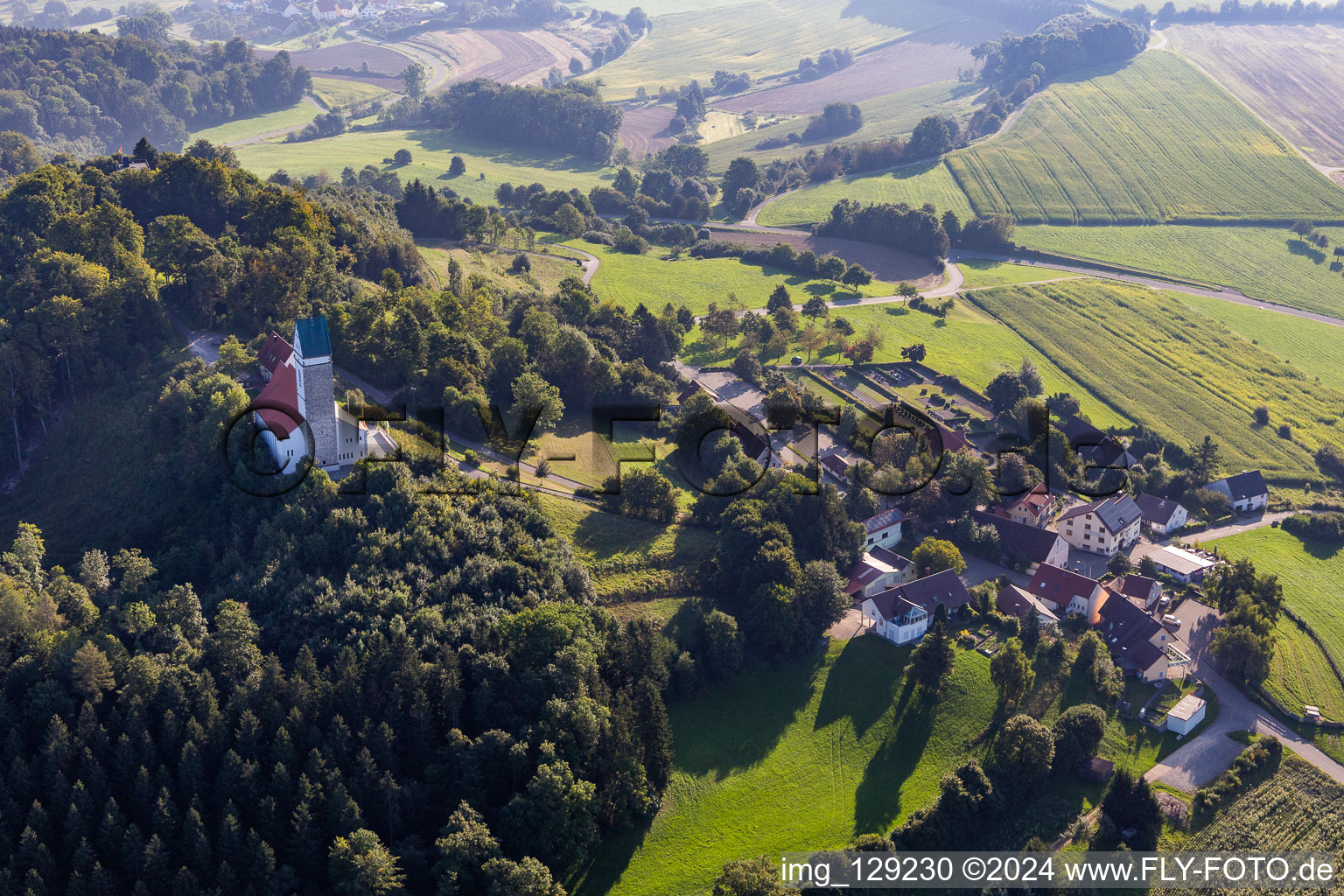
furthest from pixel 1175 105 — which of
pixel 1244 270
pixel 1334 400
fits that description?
pixel 1334 400

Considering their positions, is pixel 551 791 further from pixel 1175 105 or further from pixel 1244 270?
pixel 1175 105

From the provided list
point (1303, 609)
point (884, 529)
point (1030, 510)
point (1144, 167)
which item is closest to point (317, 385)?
point (884, 529)

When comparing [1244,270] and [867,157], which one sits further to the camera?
[867,157]

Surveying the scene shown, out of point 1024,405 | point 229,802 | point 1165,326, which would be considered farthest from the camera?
point 1165,326

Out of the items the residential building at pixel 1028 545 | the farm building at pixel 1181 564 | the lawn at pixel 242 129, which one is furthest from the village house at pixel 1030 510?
the lawn at pixel 242 129

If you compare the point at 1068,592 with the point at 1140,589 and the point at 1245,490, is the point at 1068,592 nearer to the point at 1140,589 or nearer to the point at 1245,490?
the point at 1140,589

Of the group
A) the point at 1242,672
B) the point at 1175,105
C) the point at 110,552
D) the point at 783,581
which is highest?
the point at 1175,105
